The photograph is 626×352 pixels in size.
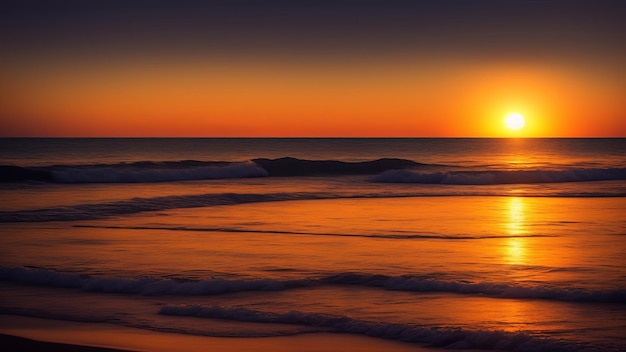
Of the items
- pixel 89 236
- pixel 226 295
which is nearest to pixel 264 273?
pixel 226 295

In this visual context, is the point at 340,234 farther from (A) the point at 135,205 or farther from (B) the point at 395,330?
(A) the point at 135,205

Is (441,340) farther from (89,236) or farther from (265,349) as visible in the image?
(89,236)

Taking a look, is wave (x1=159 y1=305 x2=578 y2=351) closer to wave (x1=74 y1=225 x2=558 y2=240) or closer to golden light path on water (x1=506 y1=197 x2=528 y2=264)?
golden light path on water (x1=506 y1=197 x2=528 y2=264)

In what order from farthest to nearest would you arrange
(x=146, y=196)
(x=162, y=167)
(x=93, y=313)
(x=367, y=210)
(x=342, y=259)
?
(x=162, y=167) < (x=146, y=196) < (x=367, y=210) < (x=342, y=259) < (x=93, y=313)

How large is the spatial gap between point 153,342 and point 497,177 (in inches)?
1328

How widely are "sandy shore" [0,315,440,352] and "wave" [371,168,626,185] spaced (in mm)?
31106

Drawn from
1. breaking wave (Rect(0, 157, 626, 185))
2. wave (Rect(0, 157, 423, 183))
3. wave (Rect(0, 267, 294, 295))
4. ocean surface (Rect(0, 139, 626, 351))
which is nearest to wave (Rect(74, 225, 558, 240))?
ocean surface (Rect(0, 139, 626, 351))

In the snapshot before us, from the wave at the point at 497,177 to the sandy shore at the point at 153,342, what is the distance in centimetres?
3111

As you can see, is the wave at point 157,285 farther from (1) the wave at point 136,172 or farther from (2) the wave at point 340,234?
(1) the wave at point 136,172

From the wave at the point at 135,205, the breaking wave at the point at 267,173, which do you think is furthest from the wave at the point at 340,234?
the breaking wave at the point at 267,173

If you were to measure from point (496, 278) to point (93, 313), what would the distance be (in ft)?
15.9

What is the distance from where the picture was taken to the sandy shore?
24.4 feet

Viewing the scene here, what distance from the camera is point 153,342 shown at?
7680 millimetres

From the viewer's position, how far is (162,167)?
44.2m
